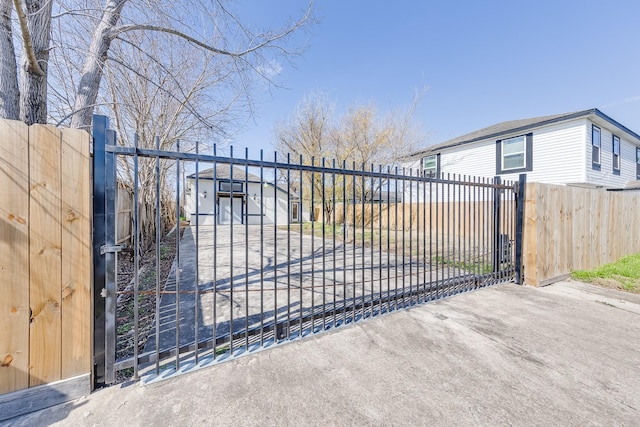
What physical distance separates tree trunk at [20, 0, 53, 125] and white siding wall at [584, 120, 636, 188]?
47.7 feet

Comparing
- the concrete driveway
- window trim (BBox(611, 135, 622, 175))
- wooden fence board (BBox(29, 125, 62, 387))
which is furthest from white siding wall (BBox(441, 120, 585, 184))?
wooden fence board (BBox(29, 125, 62, 387))

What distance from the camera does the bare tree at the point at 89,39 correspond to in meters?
2.58

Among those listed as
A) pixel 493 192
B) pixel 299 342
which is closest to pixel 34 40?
pixel 299 342

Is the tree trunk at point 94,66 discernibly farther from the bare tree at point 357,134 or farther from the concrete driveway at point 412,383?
the bare tree at point 357,134

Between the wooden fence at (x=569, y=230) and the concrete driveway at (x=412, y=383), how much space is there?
1.42 metres

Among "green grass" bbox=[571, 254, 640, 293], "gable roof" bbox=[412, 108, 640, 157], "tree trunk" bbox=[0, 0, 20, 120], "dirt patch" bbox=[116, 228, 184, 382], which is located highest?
"gable roof" bbox=[412, 108, 640, 157]

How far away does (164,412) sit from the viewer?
1585 millimetres

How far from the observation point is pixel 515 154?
10836 millimetres

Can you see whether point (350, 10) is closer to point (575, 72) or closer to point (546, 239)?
point (546, 239)

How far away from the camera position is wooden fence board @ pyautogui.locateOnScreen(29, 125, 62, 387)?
1566mm

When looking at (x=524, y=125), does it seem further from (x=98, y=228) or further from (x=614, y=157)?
(x=98, y=228)

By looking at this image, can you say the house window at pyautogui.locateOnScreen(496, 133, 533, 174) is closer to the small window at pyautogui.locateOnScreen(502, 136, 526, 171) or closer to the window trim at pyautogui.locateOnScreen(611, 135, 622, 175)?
the small window at pyautogui.locateOnScreen(502, 136, 526, 171)

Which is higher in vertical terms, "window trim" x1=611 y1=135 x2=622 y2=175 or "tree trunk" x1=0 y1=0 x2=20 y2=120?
"window trim" x1=611 y1=135 x2=622 y2=175

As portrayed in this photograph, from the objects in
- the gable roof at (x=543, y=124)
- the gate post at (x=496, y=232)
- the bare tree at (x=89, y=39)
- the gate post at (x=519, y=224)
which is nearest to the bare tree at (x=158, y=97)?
the bare tree at (x=89, y=39)
